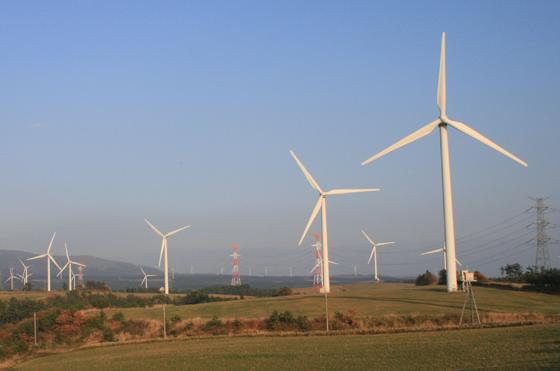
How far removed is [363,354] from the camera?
23547 millimetres

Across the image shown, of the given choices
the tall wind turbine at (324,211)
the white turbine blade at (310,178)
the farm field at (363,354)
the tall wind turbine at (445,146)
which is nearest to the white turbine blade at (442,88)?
the tall wind turbine at (445,146)

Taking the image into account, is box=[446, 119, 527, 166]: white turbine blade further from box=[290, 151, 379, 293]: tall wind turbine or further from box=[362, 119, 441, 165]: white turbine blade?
box=[290, 151, 379, 293]: tall wind turbine

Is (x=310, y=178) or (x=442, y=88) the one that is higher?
(x=442, y=88)

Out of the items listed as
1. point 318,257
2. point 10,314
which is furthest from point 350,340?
point 318,257

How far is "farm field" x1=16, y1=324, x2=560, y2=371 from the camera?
19589 mm

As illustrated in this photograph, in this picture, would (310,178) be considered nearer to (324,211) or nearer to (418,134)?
(324,211)

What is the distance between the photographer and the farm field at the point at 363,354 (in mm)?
19589

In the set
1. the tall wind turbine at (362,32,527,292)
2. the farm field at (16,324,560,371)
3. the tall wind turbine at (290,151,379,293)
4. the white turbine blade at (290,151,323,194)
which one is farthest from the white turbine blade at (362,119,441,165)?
the farm field at (16,324,560,371)

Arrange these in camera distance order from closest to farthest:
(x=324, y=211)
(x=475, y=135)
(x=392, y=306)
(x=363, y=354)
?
(x=363, y=354) < (x=392, y=306) < (x=475, y=135) < (x=324, y=211)

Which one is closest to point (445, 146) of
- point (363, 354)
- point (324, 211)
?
point (324, 211)

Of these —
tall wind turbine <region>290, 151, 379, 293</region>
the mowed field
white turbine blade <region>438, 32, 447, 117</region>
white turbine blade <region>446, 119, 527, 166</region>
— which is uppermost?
white turbine blade <region>438, 32, 447, 117</region>

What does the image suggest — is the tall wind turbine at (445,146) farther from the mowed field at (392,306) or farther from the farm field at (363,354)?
the farm field at (363,354)

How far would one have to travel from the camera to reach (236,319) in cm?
4450

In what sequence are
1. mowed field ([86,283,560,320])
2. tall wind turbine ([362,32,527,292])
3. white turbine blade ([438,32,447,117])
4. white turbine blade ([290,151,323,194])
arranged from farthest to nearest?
white turbine blade ([290,151,323,194])
white turbine blade ([438,32,447,117])
tall wind turbine ([362,32,527,292])
mowed field ([86,283,560,320])
